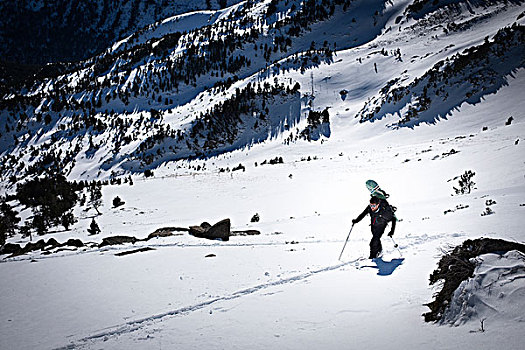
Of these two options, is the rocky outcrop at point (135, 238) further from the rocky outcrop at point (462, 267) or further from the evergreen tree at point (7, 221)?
the rocky outcrop at point (462, 267)

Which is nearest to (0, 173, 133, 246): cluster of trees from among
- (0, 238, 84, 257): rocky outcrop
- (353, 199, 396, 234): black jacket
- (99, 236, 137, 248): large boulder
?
(0, 238, 84, 257): rocky outcrop

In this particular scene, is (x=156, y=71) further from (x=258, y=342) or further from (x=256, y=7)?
(x=258, y=342)

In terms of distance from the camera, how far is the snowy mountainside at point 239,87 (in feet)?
152

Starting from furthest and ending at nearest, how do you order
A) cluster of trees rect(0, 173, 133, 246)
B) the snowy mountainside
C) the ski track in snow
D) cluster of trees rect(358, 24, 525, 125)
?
the snowy mountainside
cluster of trees rect(358, 24, 525, 125)
cluster of trees rect(0, 173, 133, 246)
the ski track in snow

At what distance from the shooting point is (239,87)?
6594 cm

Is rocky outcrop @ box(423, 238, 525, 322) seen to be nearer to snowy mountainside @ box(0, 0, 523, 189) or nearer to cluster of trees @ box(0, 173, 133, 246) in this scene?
cluster of trees @ box(0, 173, 133, 246)

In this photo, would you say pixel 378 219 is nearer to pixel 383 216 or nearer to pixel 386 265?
pixel 383 216

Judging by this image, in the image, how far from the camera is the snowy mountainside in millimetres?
46344

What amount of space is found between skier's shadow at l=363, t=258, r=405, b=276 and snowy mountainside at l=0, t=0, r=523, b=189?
32566 millimetres

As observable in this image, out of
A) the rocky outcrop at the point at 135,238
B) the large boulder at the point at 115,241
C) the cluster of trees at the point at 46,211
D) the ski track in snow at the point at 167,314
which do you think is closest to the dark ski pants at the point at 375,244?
the ski track in snow at the point at 167,314

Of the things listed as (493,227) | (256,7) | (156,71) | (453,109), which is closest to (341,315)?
(493,227)

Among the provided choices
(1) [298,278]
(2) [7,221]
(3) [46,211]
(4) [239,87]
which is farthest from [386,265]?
(4) [239,87]

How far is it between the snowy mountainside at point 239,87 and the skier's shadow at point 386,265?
107ft

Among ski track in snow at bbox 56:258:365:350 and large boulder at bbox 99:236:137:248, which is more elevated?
large boulder at bbox 99:236:137:248
